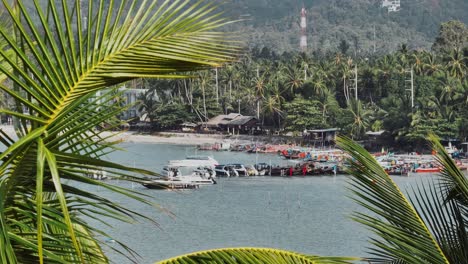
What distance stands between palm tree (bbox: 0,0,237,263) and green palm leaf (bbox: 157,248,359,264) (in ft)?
0.92

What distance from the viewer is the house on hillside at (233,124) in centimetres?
8412

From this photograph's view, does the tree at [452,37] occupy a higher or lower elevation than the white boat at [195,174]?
higher

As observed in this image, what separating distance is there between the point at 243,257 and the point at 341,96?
79621 mm

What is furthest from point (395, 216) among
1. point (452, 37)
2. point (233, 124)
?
point (452, 37)

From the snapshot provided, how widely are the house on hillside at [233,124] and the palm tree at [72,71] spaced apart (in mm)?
81420

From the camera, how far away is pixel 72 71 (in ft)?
7.48

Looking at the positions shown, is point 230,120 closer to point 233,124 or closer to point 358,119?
point 233,124

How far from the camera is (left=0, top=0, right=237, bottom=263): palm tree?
7.26 feet

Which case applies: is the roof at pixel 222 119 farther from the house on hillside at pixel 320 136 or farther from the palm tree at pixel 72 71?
the palm tree at pixel 72 71

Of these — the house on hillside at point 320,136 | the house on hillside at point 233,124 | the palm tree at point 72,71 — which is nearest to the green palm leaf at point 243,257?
the palm tree at point 72,71

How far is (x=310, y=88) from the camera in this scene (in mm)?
80188

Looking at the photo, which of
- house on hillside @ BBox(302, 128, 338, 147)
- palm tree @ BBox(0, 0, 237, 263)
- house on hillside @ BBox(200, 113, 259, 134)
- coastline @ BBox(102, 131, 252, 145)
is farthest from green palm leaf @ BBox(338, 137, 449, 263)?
house on hillside @ BBox(200, 113, 259, 134)

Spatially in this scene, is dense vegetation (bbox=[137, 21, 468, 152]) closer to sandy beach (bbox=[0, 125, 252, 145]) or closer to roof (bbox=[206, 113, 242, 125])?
roof (bbox=[206, 113, 242, 125])

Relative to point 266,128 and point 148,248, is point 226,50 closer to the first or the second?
point 148,248
